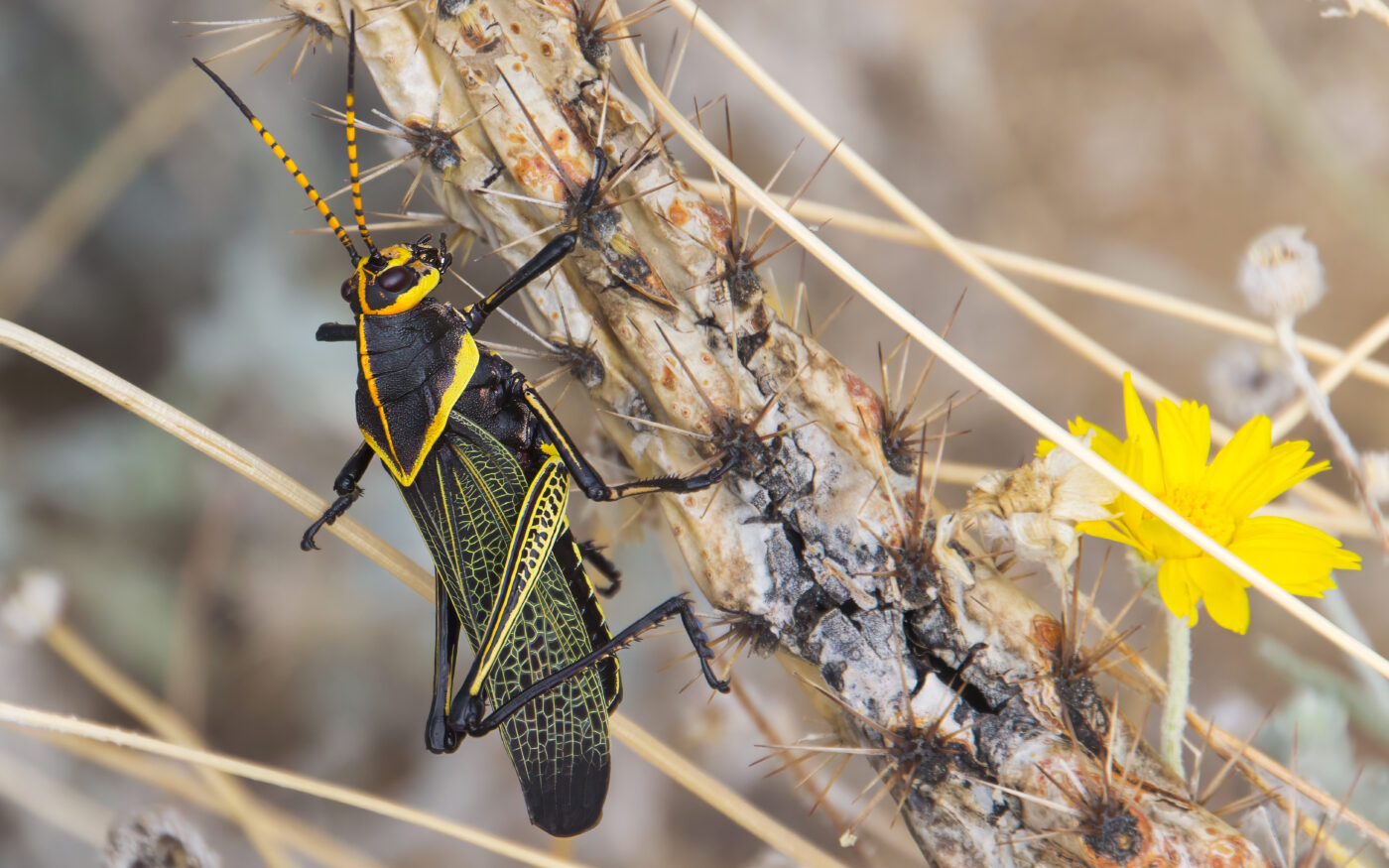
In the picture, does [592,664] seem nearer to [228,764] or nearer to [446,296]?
[228,764]

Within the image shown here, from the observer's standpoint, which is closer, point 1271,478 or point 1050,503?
point 1050,503

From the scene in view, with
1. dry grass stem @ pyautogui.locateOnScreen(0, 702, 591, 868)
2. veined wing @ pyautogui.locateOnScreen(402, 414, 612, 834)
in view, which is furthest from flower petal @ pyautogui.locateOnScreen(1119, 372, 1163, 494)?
dry grass stem @ pyautogui.locateOnScreen(0, 702, 591, 868)

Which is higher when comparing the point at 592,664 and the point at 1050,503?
the point at 1050,503

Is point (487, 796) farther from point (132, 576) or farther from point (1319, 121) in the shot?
point (1319, 121)

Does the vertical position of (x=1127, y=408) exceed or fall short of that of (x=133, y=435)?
it exceeds it

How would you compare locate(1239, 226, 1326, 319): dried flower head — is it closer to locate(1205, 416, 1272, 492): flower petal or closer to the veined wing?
locate(1205, 416, 1272, 492): flower petal

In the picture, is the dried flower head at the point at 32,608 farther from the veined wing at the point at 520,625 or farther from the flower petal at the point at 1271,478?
the flower petal at the point at 1271,478

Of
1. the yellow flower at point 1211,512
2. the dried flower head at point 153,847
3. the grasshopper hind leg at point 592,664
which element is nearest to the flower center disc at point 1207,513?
the yellow flower at point 1211,512

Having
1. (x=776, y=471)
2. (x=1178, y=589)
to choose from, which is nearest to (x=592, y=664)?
(x=776, y=471)

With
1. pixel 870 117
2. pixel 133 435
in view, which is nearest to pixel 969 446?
pixel 870 117
